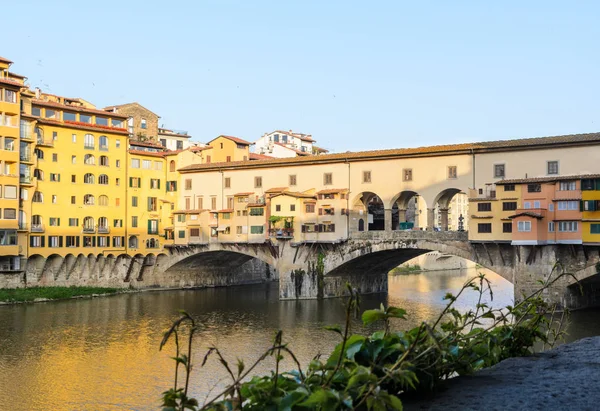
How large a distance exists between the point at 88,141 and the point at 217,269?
16858 mm

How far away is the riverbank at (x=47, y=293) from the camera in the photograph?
4800cm

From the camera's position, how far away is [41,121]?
53.6 meters

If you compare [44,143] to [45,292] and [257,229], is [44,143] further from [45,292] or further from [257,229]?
[257,229]

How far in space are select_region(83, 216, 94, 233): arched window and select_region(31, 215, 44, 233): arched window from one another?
3960mm

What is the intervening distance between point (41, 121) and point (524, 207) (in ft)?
117

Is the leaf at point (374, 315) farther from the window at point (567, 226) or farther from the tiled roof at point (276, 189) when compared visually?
the tiled roof at point (276, 189)

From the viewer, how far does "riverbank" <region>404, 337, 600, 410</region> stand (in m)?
5.21

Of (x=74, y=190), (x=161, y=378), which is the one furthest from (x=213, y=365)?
(x=74, y=190)

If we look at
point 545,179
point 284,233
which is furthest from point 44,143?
point 545,179

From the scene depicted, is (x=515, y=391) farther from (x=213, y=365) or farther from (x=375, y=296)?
(x=375, y=296)

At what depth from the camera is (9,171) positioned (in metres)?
50.6

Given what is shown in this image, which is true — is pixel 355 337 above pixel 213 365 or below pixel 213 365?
above

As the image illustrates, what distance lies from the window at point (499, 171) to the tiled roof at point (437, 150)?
104cm

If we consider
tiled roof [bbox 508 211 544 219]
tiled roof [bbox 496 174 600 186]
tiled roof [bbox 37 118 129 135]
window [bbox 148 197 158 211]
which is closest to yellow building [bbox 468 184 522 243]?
tiled roof [bbox 496 174 600 186]
